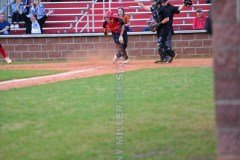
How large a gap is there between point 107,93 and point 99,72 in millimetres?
5286

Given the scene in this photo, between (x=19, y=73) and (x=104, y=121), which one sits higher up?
(x=19, y=73)

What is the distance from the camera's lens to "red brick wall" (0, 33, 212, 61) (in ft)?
79.4

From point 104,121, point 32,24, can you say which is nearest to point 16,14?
point 32,24

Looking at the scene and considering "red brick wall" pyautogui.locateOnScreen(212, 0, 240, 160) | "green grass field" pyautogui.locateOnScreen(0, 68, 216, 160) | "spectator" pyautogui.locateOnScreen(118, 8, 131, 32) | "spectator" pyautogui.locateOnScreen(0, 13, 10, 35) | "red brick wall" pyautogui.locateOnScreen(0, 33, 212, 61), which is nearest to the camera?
"red brick wall" pyautogui.locateOnScreen(212, 0, 240, 160)

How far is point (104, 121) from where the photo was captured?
865cm

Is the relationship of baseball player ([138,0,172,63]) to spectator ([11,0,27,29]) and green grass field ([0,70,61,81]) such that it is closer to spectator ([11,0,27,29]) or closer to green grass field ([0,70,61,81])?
green grass field ([0,70,61,81])

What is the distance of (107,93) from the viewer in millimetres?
12039

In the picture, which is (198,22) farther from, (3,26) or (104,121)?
(104,121)

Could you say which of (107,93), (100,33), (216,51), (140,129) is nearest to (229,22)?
(216,51)

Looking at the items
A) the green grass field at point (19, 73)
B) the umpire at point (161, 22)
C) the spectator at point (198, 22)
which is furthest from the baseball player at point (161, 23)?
the spectator at point (198, 22)

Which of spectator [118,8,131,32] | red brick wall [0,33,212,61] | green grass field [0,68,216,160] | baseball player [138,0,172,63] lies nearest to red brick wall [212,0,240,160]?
green grass field [0,68,216,160]

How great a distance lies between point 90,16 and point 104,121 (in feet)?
62.2

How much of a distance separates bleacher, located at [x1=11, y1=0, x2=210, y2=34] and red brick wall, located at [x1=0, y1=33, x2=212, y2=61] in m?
1.44

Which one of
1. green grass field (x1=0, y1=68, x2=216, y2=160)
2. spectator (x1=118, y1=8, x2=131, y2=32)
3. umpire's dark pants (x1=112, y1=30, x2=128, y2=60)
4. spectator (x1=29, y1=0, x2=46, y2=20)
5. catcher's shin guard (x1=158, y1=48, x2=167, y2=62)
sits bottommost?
green grass field (x1=0, y1=68, x2=216, y2=160)
